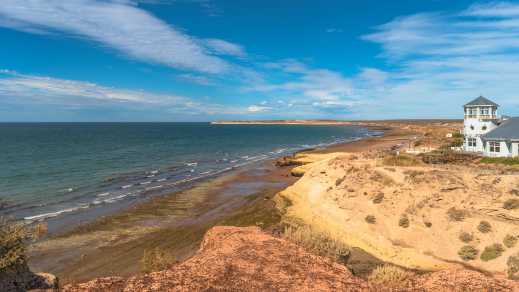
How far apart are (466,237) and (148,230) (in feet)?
80.3

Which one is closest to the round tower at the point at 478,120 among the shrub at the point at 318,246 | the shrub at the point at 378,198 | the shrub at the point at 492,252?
the shrub at the point at 378,198

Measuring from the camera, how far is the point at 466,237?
22.2m

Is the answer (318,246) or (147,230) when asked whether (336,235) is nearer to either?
(318,246)

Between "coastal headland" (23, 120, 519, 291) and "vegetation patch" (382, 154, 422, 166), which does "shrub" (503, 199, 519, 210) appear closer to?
"coastal headland" (23, 120, 519, 291)

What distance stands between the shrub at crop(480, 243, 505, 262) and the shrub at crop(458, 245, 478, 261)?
417 millimetres

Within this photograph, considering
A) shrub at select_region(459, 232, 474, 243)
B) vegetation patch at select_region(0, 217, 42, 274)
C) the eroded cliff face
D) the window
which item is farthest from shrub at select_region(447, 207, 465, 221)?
vegetation patch at select_region(0, 217, 42, 274)

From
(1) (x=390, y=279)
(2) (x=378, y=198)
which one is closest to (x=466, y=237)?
(2) (x=378, y=198)

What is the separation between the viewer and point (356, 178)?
32031mm

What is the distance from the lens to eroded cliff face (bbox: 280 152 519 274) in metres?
21.6

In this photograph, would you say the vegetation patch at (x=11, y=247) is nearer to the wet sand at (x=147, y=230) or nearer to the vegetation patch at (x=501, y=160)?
the wet sand at (x=147, y=230)

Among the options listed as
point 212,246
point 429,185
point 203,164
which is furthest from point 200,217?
point 203,164

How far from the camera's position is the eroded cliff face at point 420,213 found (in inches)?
850

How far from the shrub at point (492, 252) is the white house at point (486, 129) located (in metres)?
24.6

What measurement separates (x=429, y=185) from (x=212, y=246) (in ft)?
65.0
